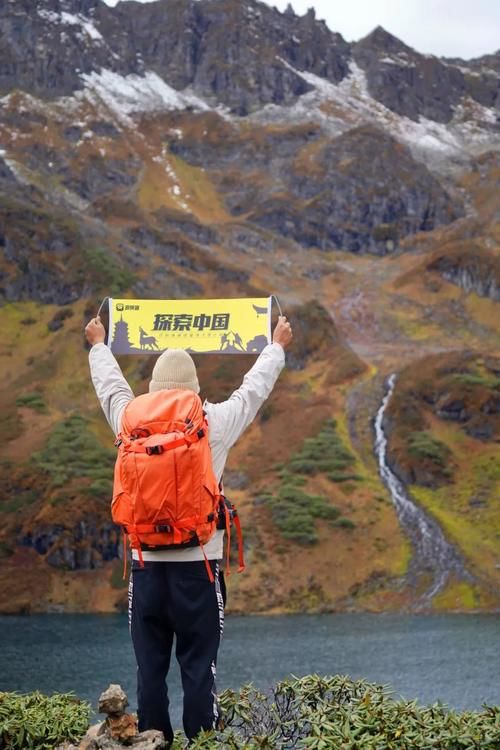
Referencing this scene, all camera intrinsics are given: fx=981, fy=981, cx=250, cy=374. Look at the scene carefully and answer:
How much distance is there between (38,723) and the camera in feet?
28.5

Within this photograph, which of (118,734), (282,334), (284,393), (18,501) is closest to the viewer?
(118,734)

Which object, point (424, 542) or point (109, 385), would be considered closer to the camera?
point (109, 385)

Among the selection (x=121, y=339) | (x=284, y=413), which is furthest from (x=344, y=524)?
(x=121, y=339)

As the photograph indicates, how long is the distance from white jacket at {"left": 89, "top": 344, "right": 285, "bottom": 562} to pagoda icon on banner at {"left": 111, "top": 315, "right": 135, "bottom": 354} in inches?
25.1

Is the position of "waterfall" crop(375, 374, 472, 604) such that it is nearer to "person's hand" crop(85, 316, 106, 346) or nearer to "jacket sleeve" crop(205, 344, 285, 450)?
"person's hand" crop(85, 316, 106, 346)

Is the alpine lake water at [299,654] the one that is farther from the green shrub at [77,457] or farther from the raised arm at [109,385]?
the raised arm at [109,385]

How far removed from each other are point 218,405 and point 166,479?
0.96 meters

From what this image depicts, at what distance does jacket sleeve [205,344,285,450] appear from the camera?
7.74 metres

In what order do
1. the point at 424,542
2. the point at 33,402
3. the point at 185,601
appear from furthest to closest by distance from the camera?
the point at 33,402 → the point at 424,542 → the point at 185,601

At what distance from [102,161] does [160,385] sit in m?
191

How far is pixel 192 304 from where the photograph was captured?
381 inches

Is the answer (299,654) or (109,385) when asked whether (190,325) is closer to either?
(109,385)

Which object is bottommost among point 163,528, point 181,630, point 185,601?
point 181,630

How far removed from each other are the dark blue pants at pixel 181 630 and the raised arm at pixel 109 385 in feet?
4.41
